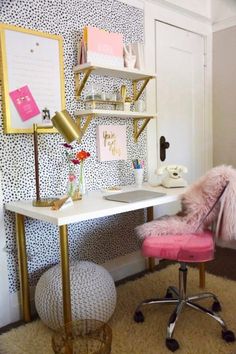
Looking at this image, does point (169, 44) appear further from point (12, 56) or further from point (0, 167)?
point (0, 167)

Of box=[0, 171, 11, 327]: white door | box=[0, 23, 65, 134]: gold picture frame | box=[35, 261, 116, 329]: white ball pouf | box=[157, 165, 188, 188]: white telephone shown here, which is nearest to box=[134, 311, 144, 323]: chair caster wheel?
box=[35, 261, 116, 329]: white ball pouf

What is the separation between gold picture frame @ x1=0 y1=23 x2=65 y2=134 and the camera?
1866mm

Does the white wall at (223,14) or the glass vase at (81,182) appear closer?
the glass vase at (81,182)

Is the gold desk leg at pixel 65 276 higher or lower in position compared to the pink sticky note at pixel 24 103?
lower

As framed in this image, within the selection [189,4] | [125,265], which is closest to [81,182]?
[125,265]

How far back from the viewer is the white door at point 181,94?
277 centimetres

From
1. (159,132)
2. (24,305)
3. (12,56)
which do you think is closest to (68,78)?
(12,56)

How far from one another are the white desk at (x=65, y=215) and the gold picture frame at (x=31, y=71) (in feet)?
1.58

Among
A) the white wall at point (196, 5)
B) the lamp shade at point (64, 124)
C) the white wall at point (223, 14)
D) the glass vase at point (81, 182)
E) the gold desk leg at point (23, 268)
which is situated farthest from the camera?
the white wall at point (223, 14)

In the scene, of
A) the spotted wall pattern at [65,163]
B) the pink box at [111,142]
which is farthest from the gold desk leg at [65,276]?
the pink box at [111,142]

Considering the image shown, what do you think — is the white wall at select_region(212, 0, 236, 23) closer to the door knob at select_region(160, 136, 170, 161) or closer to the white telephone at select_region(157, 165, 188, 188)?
the door knob at select_region(160, 136, 170, 161)

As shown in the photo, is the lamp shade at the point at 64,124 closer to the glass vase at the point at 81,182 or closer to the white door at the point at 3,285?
the glass vase at the point at 81,182

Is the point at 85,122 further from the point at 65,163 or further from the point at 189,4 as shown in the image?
the point at 189,4

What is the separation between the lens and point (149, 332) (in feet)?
5.97
